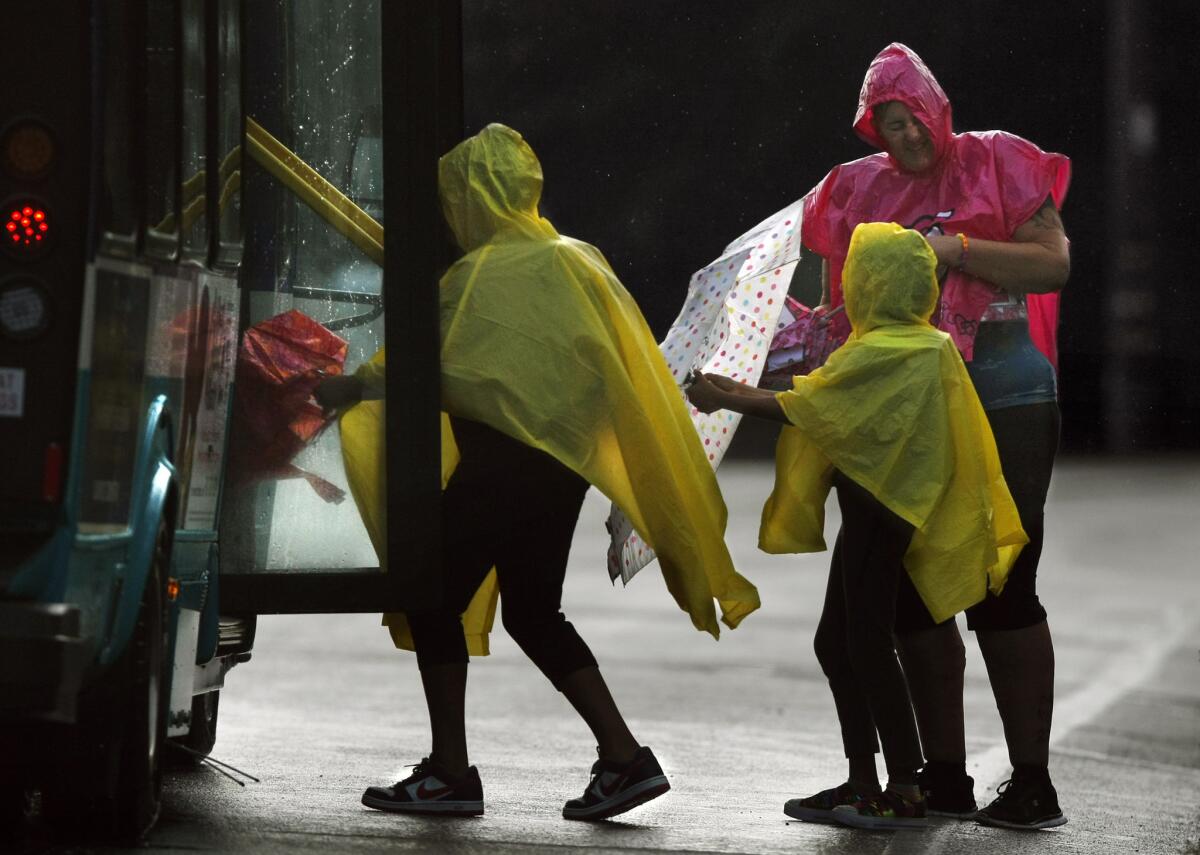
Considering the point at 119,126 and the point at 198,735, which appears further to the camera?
the point at 198,735

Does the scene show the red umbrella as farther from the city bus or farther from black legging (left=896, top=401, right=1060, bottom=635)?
black legging (left=896, top=401, right=1060, bottom=635)

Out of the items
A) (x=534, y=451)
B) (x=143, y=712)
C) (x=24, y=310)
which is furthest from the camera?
(x=534, y=451)

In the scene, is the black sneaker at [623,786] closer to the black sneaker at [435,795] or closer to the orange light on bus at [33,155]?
the black sneaker at [435,795]

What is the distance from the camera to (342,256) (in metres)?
6.83

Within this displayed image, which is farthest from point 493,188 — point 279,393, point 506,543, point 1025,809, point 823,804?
point 1025,809

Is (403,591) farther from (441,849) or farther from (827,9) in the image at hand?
(827,9)

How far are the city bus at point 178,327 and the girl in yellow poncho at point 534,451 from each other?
0.09 m

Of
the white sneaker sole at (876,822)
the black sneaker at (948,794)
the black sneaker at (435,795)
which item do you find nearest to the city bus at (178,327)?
the black sneaker at (435,795)

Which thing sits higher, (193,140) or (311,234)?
(193,140)

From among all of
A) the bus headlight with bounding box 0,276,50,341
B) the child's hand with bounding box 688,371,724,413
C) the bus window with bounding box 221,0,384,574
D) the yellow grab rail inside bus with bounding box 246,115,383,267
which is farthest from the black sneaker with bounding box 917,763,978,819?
the bus headlight with bounding box 0,276,50,341

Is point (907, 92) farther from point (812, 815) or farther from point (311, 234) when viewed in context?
point (812, 815)

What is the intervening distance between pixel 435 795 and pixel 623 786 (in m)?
0.48

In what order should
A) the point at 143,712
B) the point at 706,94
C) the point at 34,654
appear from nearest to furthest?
the point at 34,654 → the point at 143,712 → the point at 706,94

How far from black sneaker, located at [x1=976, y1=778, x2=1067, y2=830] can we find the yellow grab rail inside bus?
220cm
